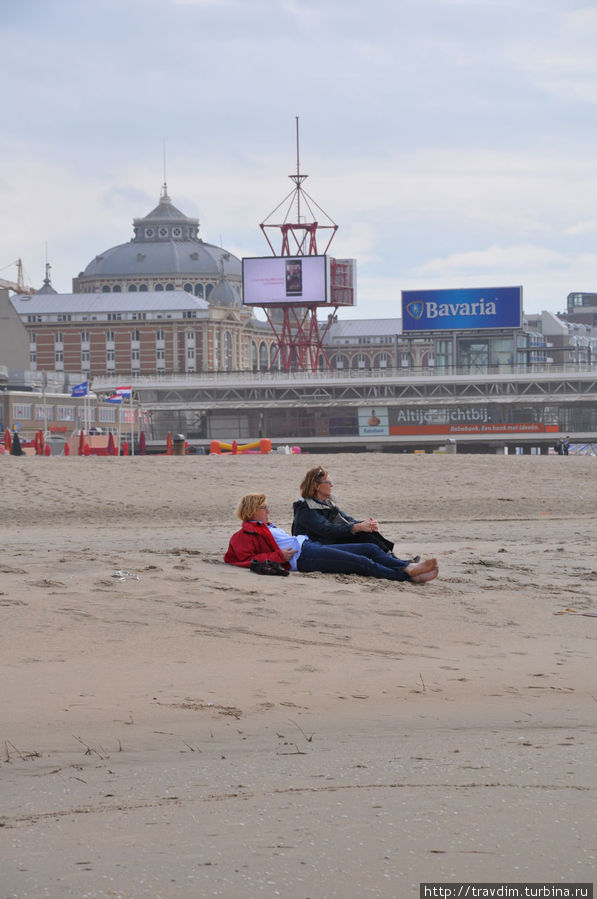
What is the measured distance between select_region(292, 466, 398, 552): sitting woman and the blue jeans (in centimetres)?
20

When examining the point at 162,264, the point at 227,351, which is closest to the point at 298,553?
the point at 227,351

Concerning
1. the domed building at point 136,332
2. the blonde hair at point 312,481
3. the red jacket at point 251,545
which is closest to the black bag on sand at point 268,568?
the red jacket at point 251,545

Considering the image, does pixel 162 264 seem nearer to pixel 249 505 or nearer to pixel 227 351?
pixel 227 351

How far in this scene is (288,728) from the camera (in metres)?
6.44

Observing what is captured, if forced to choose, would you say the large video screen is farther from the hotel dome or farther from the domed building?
the hotel dome

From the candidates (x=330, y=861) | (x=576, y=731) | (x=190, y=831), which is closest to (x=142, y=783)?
(x=190, y=831)

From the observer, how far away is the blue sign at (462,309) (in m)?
102

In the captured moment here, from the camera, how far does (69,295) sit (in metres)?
159

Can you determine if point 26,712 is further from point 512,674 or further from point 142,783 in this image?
point 512,674

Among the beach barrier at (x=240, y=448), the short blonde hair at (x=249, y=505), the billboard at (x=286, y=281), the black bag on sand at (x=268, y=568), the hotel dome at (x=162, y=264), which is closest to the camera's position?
the black bag on sand at (x=268, y=568)

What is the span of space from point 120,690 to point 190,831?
2.33m

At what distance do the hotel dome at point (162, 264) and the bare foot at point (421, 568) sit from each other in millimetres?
160724

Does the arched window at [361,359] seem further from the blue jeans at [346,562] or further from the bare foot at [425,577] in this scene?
the bare foot at [425,577]

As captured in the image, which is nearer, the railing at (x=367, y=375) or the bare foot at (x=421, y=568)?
the bare foot at (x=421, y=568)
